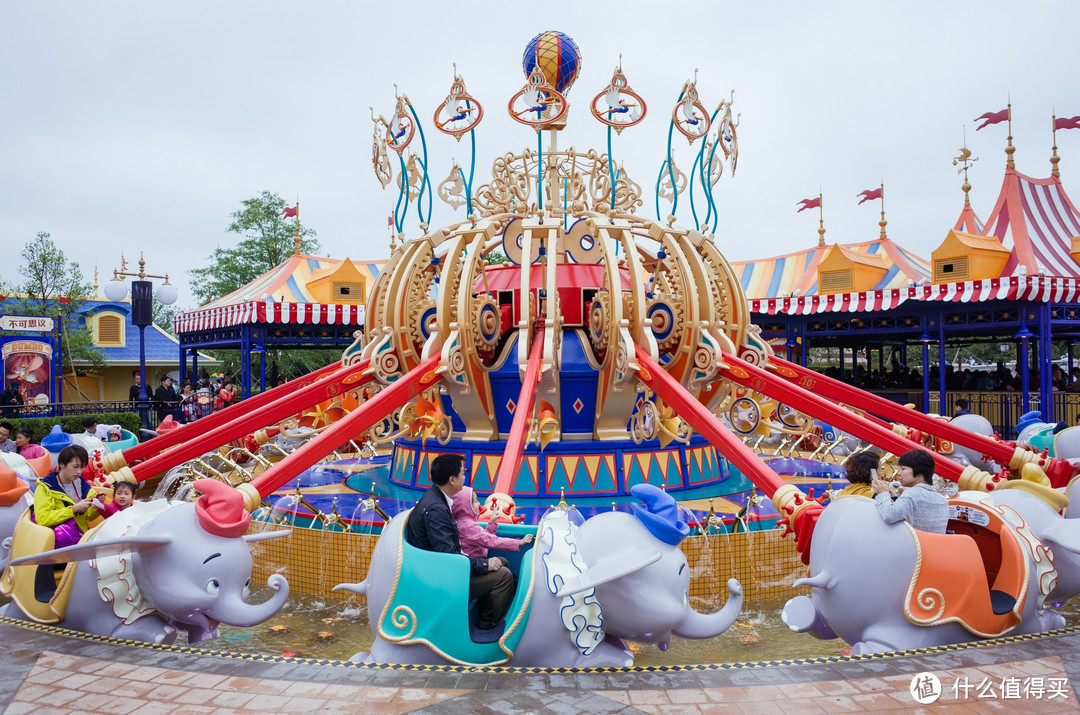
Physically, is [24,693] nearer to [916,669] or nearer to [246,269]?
[916,669]

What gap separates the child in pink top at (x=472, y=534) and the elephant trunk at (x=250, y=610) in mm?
1142

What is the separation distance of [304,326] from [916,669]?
16.5 m

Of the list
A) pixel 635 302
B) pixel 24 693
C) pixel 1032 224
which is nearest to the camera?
pixel 24 693

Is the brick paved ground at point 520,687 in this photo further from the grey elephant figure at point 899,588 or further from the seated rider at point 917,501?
the seated rider at point 917,501

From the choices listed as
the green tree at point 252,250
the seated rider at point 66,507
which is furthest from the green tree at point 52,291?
the seated rider at point 66,507

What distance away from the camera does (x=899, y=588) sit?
4387 mm

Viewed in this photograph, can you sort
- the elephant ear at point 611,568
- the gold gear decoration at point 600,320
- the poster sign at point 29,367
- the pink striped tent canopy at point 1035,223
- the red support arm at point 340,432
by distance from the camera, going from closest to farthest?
1. the elephant ear at point 611,568
2. the red support arm at point 340,432
3. the gold gear decoration at point 600,320
4. the poster sign at point 29,367
5. the pink striped tent canopy at point 1035,223

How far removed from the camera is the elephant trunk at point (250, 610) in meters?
4.78

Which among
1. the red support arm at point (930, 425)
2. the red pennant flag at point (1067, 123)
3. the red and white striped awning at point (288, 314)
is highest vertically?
the red pennant flag at point (1067, 123)

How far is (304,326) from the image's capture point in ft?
Answer: 61.2

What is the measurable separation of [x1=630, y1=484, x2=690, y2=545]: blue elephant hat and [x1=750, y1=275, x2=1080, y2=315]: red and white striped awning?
41.9 ft

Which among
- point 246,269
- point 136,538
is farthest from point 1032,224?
point 246,269

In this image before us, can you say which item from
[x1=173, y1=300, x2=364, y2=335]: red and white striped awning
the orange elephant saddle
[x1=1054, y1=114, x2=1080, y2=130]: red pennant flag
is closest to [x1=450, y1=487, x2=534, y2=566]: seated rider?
the orange elephant saddle

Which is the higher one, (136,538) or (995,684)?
(136,538)
